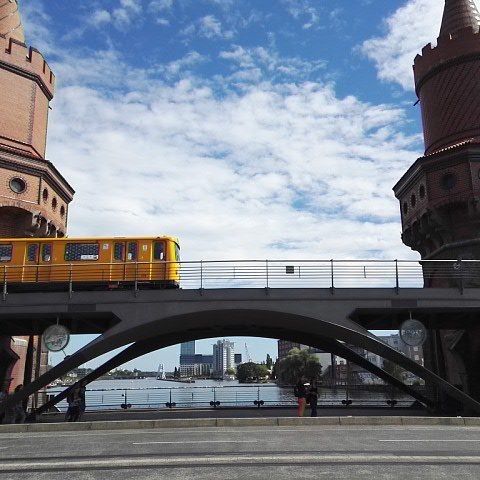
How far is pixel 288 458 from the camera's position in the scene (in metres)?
10.4

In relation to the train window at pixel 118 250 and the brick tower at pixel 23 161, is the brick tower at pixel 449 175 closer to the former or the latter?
the train window at pixel 118 250

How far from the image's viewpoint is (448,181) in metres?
29.3

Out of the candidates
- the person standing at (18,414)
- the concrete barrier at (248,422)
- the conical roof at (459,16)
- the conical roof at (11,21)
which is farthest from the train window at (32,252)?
the conical roof at (459,16)

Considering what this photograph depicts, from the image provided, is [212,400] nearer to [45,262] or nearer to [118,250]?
[118,250]

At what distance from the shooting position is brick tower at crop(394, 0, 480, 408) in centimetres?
2781

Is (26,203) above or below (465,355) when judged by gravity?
above

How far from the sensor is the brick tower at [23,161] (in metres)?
27.3

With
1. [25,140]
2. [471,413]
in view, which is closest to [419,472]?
[471,413]

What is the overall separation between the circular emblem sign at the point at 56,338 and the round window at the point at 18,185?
35.2 feet

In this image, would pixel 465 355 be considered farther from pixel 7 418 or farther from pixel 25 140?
pixel 25 140

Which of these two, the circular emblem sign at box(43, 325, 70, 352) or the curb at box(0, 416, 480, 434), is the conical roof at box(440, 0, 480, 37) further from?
the circular emblem sign at box(43, 325, 70, 352)

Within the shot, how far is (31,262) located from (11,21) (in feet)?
59.2

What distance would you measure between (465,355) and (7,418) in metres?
22.9

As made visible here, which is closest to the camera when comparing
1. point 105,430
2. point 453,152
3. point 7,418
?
point 105,430
